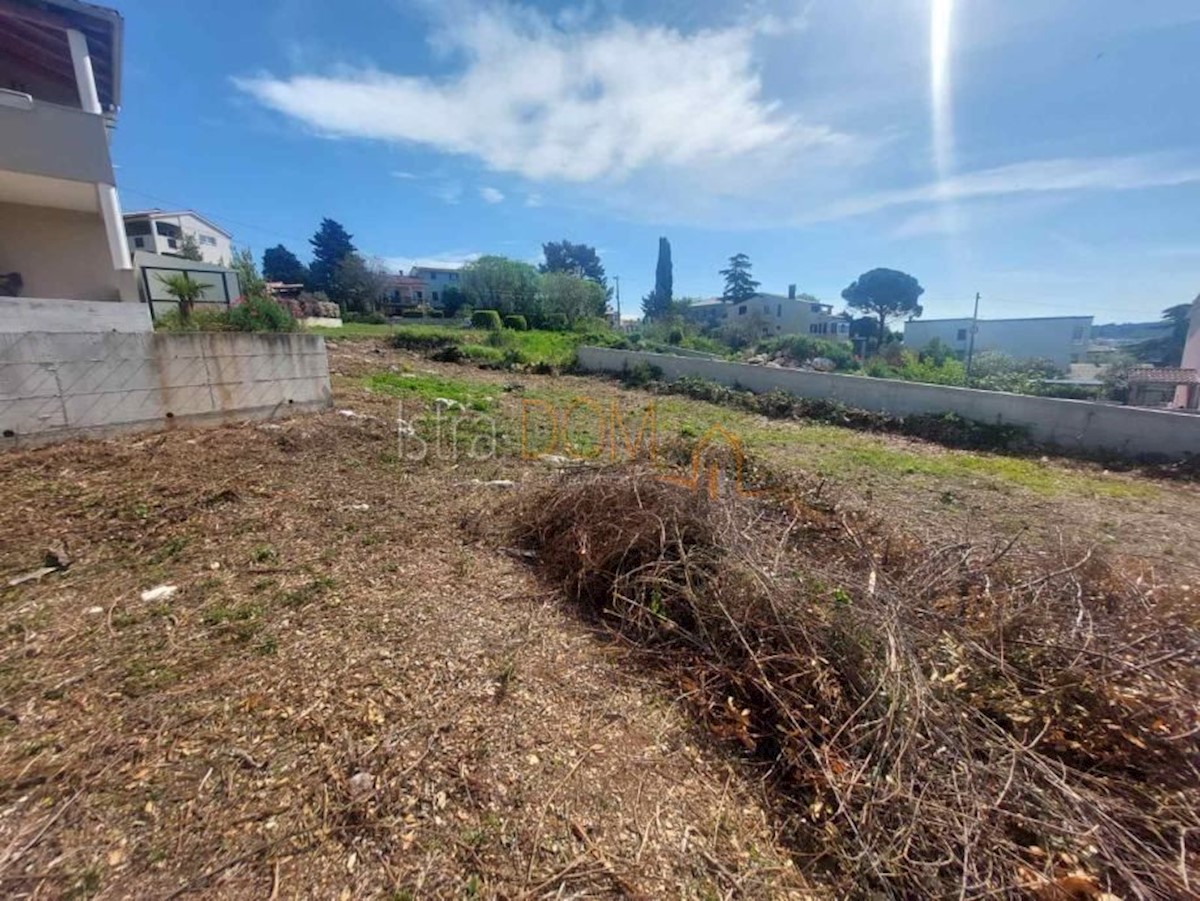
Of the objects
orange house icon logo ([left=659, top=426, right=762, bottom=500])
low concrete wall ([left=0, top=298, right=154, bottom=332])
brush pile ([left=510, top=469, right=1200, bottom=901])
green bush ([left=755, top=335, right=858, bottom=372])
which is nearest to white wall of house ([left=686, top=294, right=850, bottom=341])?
green bush ([left=755, top=335, right=858, bottom=372])

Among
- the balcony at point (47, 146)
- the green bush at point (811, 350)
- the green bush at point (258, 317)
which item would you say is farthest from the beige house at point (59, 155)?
the green bush at point (811, 350)

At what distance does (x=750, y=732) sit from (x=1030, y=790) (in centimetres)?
91

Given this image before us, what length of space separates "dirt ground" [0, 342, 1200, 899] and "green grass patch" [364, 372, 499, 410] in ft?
16.6

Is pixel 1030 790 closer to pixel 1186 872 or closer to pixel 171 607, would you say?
pixel 1186 872

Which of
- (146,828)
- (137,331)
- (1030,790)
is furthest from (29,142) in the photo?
(1030,790)

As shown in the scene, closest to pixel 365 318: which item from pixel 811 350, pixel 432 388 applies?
pixel 432 388

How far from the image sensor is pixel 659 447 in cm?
563

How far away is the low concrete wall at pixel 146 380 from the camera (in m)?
4.53

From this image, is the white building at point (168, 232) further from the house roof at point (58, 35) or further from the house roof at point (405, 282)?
the house roof at point (58, 35)

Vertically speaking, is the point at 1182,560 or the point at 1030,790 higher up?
the point at 1030,790

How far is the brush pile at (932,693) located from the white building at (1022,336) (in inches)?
1226

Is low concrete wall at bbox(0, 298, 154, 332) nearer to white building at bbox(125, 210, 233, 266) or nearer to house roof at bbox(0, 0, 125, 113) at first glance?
house roof at bbox(0, 0, 125, 113)

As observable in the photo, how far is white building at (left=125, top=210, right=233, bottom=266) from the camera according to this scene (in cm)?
2638

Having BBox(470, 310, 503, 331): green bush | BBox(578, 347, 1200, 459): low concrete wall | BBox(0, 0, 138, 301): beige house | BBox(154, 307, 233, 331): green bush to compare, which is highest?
BBox(0, 0, 138, 301): beige house
